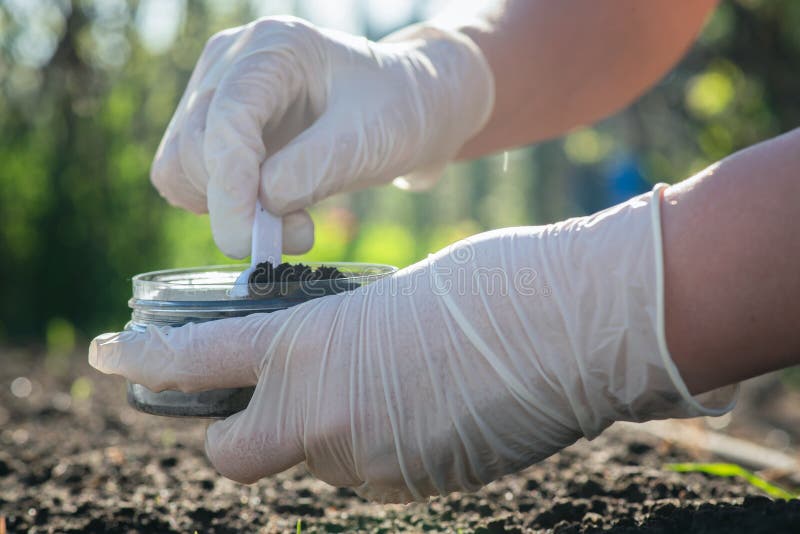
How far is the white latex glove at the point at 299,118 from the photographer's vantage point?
4.90 ft

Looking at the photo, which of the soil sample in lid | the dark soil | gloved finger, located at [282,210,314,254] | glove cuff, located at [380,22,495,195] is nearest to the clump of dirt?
the soil sample in lid

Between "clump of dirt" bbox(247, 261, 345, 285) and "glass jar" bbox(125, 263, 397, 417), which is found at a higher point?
"clump of dirt" bbox(247, 261, 345, 285)

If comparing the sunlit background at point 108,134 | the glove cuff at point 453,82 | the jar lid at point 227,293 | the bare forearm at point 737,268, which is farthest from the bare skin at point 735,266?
the sunlit background at point 108,134

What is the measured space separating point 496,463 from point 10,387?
2.70m

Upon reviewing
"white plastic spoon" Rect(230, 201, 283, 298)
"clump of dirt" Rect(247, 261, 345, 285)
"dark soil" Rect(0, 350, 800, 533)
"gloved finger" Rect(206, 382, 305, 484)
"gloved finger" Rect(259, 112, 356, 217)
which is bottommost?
"dark soil" Rect(0, 350, 800, 533)

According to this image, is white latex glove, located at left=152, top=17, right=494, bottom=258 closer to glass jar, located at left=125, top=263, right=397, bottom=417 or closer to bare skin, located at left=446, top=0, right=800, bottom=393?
glass jar, located at left=125, top=263, right=397, bottom=417

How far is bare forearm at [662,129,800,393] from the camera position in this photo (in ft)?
3.53

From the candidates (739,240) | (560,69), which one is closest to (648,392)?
(739,240)

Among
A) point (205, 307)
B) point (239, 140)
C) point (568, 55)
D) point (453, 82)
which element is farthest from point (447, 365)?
point (568, 55)

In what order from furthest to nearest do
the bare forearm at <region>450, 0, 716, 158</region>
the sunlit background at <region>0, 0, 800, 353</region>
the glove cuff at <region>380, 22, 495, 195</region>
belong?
the sunlit background at <region>0, 0, 800, 353</region> < the bare forearm at <region>450, 0, 716, 158</region> < the glove cuff at <region>380, 22, 495, 195</region>

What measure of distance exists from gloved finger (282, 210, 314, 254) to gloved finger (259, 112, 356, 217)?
0.09 ft

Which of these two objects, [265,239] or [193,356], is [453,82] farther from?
[193,356]

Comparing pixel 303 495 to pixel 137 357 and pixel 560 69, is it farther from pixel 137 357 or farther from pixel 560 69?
pixel 560 69

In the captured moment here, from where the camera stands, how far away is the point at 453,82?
183 cm
